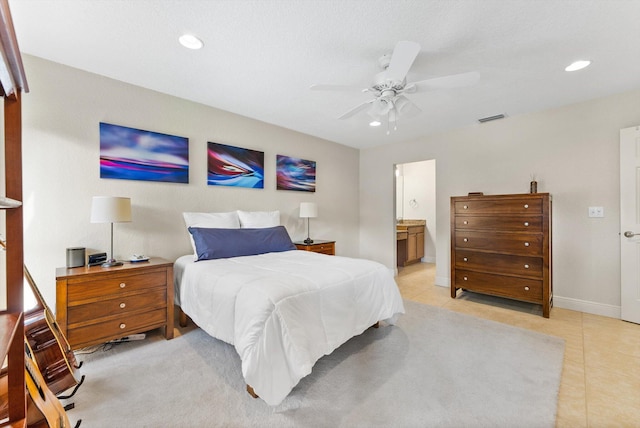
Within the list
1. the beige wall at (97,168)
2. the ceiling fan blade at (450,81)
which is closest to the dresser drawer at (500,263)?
the ceiling fan blade at (450,81)

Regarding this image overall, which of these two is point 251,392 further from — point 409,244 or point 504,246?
point 409,244

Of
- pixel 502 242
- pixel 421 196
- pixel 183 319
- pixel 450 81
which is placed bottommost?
Answer: pixel 183 319

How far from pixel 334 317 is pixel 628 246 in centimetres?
325

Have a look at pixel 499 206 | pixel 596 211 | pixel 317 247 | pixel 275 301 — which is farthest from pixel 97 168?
pixel 596 211

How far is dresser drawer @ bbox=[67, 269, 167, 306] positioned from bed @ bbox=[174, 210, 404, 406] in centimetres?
24

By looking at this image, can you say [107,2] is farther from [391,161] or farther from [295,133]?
[391,161]

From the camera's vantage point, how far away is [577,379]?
185cm

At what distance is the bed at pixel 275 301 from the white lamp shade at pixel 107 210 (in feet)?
2.14

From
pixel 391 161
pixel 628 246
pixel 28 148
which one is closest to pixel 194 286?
pixel 28 148

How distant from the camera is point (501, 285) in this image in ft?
10.7

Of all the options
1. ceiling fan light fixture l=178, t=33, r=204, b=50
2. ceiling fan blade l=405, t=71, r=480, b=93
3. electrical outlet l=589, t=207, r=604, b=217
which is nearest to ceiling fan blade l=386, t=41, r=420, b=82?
ceiling fan blade l=405, t=71, r=480, b=93

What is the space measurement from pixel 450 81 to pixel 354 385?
2232 millimetres

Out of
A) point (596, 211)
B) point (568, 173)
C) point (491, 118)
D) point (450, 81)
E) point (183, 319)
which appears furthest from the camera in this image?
point (491, 118)

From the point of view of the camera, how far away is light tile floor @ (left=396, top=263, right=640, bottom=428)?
1557 mm
